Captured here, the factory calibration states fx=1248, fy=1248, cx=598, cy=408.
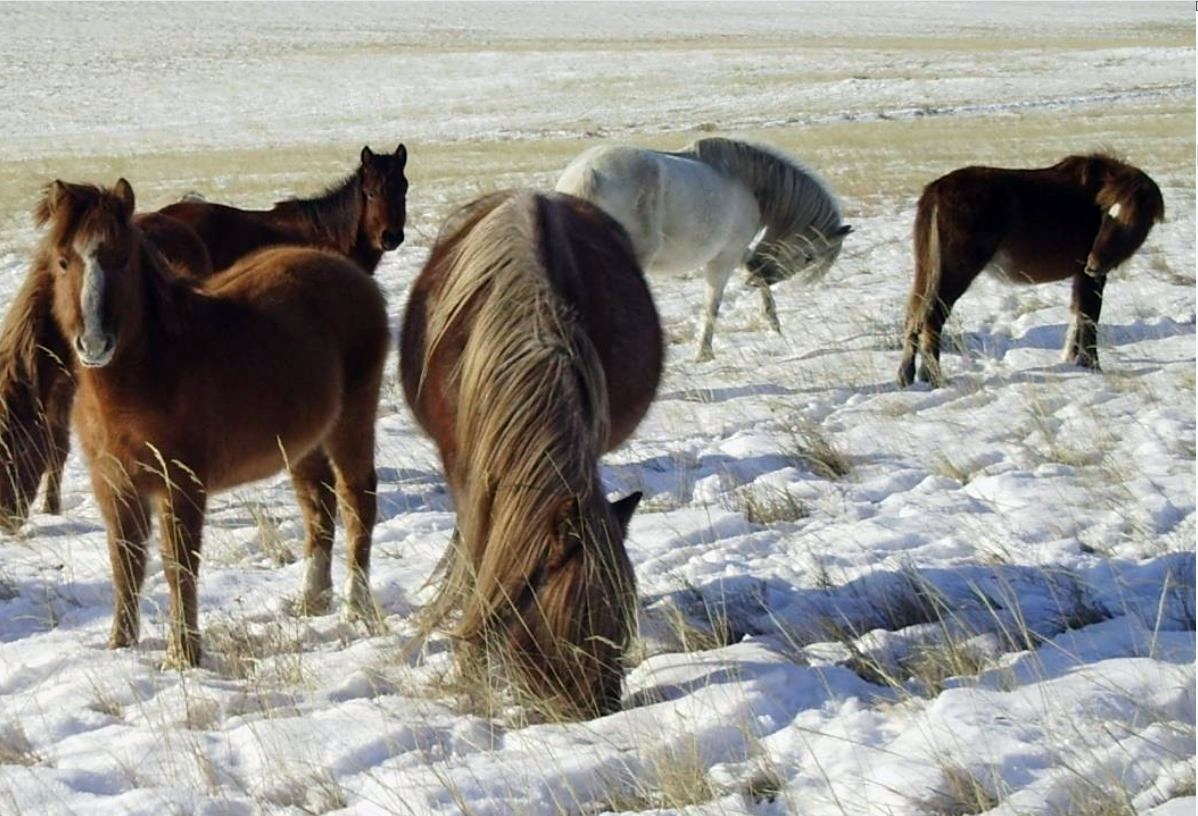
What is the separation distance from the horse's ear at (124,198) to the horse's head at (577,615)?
1.81 meters

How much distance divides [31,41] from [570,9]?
137 feet

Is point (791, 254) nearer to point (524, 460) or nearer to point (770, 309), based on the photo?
point (770, 309)

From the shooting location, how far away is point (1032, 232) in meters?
7.89

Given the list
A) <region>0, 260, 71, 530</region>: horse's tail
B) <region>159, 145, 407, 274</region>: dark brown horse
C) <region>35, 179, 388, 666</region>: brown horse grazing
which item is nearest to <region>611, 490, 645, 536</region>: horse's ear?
<region>35, 179, 388, 666</region>: brown horse grazing

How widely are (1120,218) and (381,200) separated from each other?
470 cm

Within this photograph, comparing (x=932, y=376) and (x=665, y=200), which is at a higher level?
(x=665, y=200)

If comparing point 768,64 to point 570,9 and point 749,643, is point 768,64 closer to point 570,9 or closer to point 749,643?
point 570,9

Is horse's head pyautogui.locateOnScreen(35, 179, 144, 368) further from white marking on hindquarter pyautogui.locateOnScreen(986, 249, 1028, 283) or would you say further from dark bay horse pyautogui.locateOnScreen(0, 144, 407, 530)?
white marking on hindquarter pyautogui.locateOnScreen(986, 249, 1028, 283)

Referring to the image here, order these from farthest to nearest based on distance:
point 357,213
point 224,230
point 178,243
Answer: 1. point 357,213
2. point 224,230
3. point 178,243

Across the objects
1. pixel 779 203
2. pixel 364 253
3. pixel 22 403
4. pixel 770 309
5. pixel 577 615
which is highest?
pixel 779 203

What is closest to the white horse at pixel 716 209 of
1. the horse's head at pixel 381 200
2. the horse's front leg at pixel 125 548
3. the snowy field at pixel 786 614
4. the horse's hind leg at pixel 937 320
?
the snowy field at pixel 786 614

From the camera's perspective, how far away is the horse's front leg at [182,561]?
3.88 metres

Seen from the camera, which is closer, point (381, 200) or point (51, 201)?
point (51, 201)

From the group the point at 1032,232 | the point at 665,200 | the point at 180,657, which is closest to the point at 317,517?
the point at 180,657
